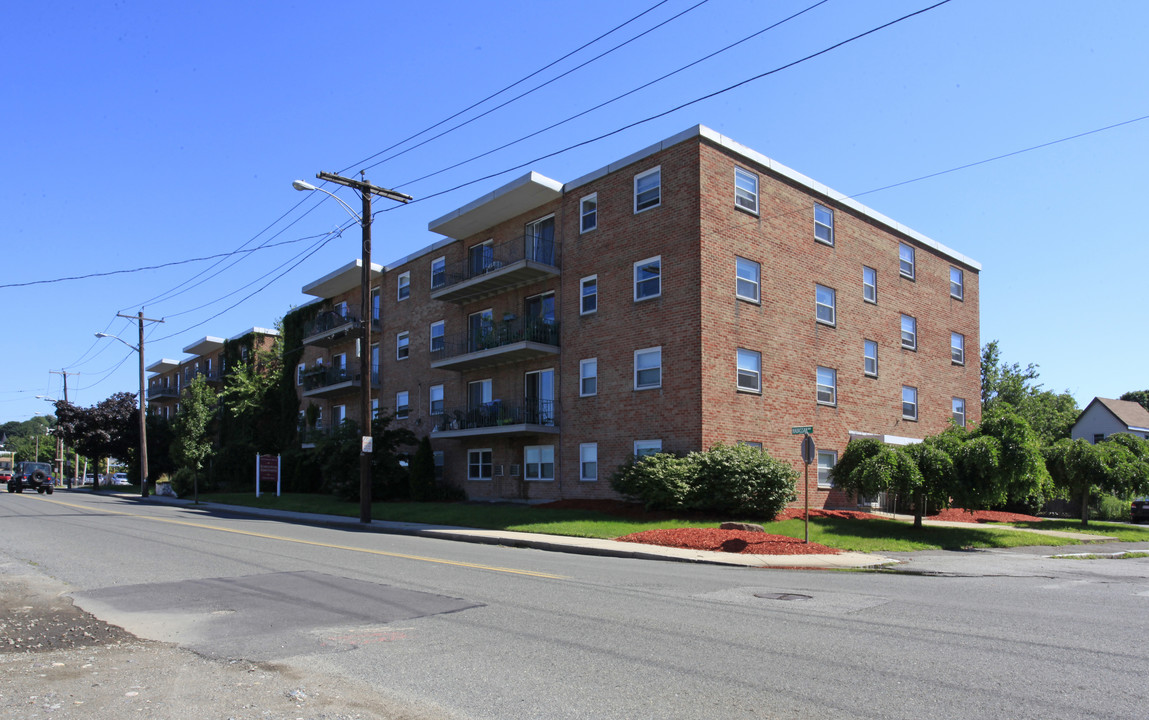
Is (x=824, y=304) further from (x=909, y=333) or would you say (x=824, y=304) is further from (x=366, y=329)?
(x=366, y=329)

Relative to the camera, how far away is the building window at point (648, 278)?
24031 millimetres

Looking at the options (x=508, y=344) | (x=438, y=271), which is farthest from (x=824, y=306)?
(x=438, y=271)

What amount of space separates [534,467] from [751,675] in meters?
22.4

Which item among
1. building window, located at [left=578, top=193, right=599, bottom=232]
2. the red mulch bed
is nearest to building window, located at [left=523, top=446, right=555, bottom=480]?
building window, located at [left=578, top=193, right=599, bottom=232]

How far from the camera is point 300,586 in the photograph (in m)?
10.3

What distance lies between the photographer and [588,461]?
2564 cm

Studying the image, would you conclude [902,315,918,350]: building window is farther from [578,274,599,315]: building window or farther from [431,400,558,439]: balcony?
[431,400,558,439]: balcony

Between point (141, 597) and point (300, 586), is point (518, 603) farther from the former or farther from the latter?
point (141, 597)

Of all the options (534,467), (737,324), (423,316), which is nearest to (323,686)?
(737,324)

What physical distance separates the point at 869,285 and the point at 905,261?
10.4ft

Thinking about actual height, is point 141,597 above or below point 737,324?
below

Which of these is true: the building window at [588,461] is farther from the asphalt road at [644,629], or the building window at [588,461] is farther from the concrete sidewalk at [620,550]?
the asphalt road at [644,629]

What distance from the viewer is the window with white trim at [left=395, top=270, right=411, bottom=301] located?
119 feet

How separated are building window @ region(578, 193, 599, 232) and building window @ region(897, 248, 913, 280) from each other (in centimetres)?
1268
